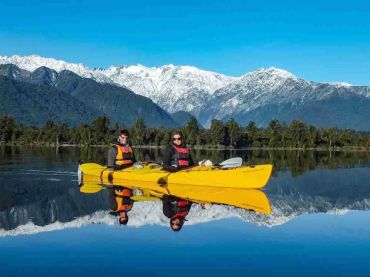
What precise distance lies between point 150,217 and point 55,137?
171743 mm

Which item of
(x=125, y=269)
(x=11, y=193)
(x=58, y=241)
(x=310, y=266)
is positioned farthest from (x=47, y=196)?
(x=310, y=266)

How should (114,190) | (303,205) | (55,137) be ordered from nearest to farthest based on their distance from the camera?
(303,205), (114,190), (55,137)

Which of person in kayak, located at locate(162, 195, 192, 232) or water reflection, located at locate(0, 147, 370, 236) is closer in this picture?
person in kayak, located at locate(162, 195, 192, 232)

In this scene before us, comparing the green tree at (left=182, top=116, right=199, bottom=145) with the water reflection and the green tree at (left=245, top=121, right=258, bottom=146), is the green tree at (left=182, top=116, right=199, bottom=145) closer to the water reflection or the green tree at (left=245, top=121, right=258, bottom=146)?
the green tree at (left=245, top=121, right=258, bottom=146)

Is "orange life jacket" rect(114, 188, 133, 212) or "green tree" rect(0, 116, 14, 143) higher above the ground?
"green tree" rect(0, 116, 14, 143)

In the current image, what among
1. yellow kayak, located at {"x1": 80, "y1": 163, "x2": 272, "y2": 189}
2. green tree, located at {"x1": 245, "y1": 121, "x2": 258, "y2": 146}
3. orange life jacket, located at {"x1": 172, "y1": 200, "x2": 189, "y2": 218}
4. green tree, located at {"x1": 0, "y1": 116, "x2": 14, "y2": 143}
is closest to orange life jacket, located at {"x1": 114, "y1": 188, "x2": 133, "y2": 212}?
yellow kayak, located at {"x1": 80, "y1": 163, "x2": 272, "y2": 189}

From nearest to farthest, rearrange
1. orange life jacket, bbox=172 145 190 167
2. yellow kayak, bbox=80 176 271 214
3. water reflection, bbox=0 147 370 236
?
1. water reflection, bbox=0 147 370 236
2. yellow kayak, bbox=80 176 271 214
3. orange life jacket, bbox=172 145 190 167

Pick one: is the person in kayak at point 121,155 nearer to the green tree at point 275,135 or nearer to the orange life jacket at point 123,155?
the orange life jacket at point 123,155

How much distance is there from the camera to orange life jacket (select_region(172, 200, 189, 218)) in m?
21.7

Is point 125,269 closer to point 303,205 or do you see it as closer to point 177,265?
point 177,265

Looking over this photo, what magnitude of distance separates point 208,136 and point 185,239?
174m

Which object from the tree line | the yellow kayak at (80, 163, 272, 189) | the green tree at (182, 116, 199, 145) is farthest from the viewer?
the green tree at (182, 116, 199, 145)

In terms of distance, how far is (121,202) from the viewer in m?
25.8

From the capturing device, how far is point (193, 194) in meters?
28.2
